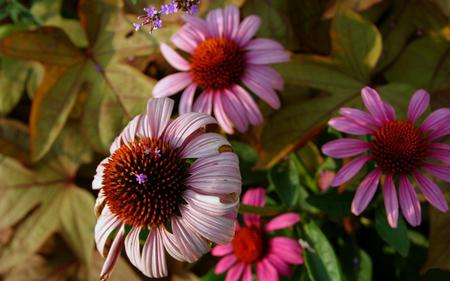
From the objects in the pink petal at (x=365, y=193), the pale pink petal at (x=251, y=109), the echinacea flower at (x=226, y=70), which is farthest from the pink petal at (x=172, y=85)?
the pink petal at (x=365, y=193)

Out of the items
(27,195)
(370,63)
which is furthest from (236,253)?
(27,195)

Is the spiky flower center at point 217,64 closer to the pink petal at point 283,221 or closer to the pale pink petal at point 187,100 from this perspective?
the pale pink petal at point 187,100

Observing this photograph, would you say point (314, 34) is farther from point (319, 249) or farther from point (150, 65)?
point (319, 249)

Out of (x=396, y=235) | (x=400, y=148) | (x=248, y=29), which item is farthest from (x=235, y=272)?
(x=248, y=29)

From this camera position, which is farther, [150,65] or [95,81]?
[150,65]

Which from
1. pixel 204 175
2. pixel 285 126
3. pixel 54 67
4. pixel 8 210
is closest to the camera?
pixel 204 175

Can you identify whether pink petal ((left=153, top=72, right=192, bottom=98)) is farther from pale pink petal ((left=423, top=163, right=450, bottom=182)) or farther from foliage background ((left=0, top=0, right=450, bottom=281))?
pale pink petal ((left=423, top=163, right=450, bottom=182))

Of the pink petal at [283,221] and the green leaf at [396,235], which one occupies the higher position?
the green leaf at [396,235]
